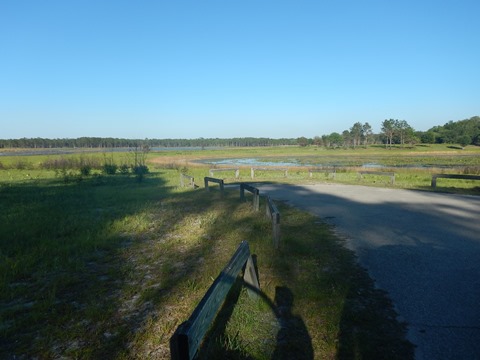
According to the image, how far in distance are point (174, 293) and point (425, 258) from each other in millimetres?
4652

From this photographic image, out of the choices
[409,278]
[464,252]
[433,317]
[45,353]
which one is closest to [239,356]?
[45,353]

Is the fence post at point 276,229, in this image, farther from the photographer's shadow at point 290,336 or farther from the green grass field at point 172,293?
the photographer's shadow at point 290,336

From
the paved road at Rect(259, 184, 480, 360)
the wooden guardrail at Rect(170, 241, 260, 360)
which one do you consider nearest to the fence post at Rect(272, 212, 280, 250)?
the paved road at Rect(259, 184, 480, 360)

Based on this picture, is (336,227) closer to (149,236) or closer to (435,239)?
(435,239)

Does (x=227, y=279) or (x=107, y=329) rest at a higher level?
(x=227, y=279)

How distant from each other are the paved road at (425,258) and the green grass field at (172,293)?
0.33m

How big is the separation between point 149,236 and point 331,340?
6.18 metres

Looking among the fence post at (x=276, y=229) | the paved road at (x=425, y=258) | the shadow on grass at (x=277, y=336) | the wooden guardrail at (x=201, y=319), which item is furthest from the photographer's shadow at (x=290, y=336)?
the fence post at (x=276, y=229)

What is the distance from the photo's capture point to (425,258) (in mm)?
5953

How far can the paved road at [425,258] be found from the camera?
11.8 ft

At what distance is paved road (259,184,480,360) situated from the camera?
3611 mm

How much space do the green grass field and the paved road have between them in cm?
33

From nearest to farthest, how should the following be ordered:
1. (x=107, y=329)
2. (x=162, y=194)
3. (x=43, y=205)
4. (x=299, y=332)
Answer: (x=299, y=332) < (x=107, y=329) < (x=43, y=205) < (x=162, y=194)

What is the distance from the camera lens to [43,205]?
43.0 ft
